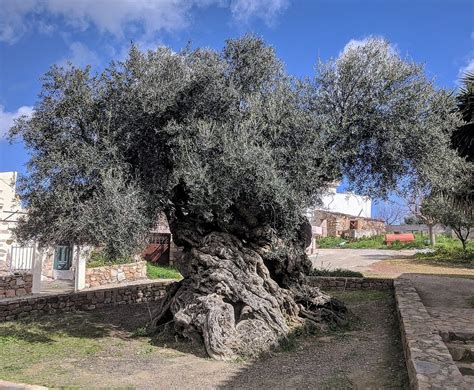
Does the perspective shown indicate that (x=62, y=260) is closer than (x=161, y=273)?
Yes

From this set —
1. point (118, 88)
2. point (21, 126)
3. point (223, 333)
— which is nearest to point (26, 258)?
point (21, 126)

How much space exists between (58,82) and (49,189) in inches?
93.6

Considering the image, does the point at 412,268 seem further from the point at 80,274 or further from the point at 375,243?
the point at 80,274

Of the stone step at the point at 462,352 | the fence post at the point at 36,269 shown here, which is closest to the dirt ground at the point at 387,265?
the stone step at the point at 462,352

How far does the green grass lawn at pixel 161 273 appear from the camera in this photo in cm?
1982

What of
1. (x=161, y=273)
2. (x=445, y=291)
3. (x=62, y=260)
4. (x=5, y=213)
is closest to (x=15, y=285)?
(x=5, y=213)

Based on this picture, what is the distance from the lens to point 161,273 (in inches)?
805

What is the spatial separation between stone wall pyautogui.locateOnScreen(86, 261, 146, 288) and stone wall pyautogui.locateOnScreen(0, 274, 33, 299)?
117 inches

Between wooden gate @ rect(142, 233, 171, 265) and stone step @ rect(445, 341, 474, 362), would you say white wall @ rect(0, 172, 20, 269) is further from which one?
stone step @ rect(445, 341, 474, 362)

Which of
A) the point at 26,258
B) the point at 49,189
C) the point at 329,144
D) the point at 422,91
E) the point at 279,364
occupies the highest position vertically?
the point at 422,91

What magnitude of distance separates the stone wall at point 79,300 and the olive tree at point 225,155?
3.06 metres

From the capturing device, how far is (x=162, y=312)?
33.9ft

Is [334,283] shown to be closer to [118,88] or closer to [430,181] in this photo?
[430,181]

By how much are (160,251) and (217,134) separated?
1574cm
